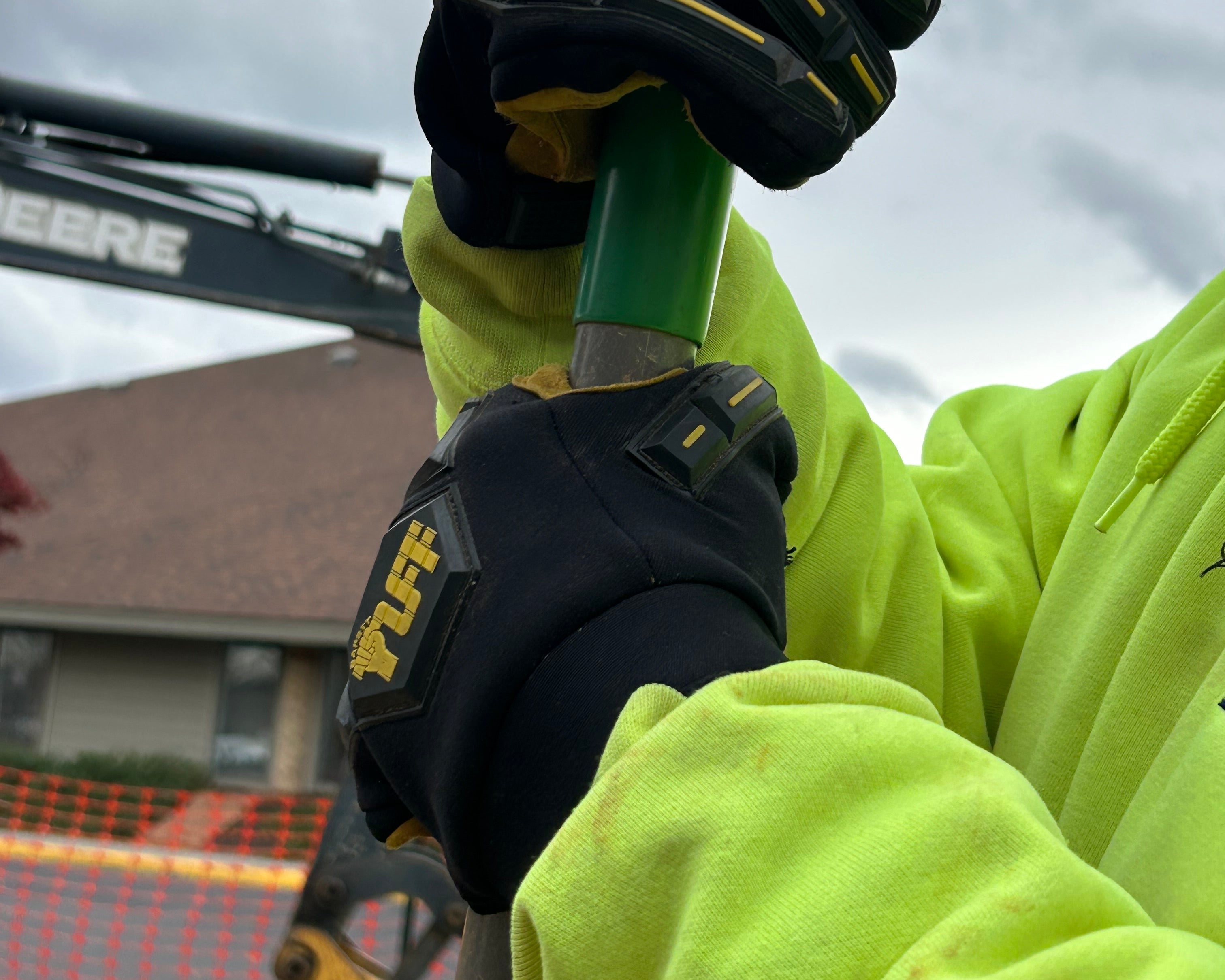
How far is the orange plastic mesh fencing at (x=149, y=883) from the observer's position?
682 cm

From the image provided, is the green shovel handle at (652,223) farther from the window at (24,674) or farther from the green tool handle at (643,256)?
the window at (24,674)

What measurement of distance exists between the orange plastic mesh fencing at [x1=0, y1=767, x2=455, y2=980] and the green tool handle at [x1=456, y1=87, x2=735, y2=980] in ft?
Answer: 13.8

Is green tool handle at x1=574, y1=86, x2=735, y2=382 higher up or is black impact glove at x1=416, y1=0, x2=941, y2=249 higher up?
black impact glove at x1=416, y1=0, x2=941, y2=249

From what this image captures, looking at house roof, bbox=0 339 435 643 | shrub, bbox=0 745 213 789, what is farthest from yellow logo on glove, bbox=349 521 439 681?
shrub, bbox=0 745 213 789

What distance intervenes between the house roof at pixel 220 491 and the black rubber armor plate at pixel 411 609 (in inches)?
460

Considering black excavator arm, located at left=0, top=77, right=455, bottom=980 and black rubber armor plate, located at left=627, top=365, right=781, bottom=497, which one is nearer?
black rubber armor plate, located at left=627, top=365, right=781, bottom=497

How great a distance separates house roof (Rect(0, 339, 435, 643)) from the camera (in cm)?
1288

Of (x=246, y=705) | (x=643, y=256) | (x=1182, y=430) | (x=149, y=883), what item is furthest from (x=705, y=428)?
(x=246, y=705)

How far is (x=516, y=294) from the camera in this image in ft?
2.86

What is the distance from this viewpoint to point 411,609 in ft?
1.99

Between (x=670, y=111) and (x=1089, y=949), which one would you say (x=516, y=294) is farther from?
(x=1089, y=949)

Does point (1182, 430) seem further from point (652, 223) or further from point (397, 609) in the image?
point (397, 609)

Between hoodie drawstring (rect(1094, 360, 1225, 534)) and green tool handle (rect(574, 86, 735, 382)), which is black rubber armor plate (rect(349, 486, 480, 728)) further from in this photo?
hoodie drawstring (rect(1094, 360, 1225, 534))

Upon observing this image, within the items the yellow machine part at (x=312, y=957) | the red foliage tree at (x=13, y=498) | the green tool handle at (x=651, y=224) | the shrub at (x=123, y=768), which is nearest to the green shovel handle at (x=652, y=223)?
the green tool handle at (x=651, y=224)
